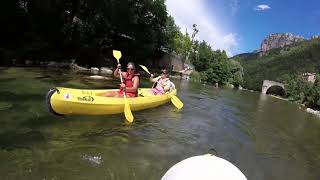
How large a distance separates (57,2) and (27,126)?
76.5ft

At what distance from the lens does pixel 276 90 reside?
88.2 m

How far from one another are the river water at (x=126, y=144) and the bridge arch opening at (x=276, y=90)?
72.3 m

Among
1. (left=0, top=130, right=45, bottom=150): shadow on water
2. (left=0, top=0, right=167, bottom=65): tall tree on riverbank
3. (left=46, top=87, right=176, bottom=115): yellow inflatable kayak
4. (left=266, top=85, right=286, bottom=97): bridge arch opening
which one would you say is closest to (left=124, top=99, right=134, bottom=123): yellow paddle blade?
(left=46, top=87, right=176, bottom=115): yellow inflatable kayak

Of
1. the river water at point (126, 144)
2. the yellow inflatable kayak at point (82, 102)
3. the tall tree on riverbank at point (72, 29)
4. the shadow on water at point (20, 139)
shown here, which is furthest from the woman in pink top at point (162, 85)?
the tall tree on riverbank at point (72, 29)

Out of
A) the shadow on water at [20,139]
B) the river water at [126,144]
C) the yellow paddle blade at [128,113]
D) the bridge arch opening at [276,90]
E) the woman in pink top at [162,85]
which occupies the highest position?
the woman in pink top at [162,85]

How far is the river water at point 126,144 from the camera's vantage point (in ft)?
23.0

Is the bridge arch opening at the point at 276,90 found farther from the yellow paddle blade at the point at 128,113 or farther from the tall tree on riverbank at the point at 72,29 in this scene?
the yellow paddle blade at the point at 128,113

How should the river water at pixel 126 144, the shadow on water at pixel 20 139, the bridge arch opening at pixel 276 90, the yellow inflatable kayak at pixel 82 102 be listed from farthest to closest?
the bridge arch opening at pixel 276 90
the yellow inflatable kayak at pixel 82 102
the shadow on water at pixel 20 139
the river water at pixel 126 144

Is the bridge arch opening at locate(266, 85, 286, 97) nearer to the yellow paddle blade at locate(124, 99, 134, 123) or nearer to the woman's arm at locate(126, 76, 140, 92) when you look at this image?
the woman's arm at locate(126, 76, 140, 92)

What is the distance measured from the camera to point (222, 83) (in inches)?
2736

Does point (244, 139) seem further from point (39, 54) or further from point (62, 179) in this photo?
point (39, 54)

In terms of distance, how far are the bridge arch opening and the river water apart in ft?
237

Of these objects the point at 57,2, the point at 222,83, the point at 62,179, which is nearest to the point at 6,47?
the point at 57,2

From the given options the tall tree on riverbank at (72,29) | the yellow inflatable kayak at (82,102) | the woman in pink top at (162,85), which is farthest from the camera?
the tall tree on riverbank at (72,29)
